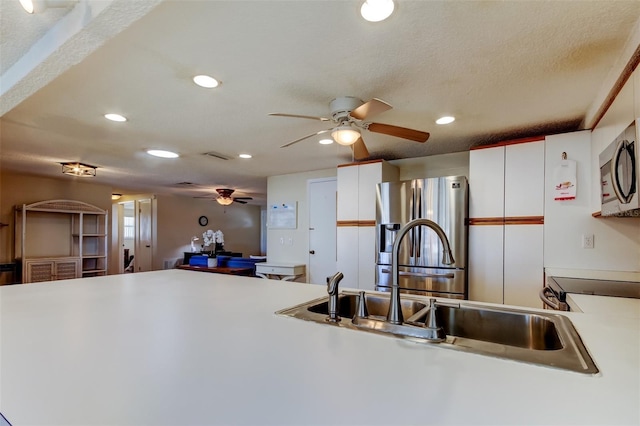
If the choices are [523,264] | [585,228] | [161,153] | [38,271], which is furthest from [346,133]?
[38,271]

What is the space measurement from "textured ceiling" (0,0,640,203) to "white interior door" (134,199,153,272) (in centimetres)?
456

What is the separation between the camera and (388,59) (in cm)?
162

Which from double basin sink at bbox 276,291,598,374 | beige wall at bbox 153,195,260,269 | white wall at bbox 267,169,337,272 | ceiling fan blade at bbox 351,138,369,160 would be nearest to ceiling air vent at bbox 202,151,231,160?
white wall at bbox 267,169,337,272

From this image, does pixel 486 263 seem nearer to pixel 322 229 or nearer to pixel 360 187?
pixel 360 187

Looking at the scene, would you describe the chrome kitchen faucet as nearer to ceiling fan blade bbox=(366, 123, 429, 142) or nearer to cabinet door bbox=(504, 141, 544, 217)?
ceiling fan blade bbox=(366, 123, 429, 142)

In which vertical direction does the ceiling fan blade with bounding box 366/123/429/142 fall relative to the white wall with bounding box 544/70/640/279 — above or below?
above

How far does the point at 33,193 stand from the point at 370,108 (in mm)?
5998

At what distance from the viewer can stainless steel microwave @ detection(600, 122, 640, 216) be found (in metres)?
1.36

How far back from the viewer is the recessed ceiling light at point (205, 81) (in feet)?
5.93

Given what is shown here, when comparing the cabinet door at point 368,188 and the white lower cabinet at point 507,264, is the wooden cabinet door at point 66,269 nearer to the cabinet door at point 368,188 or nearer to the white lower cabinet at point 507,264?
the cabinet door at point 368,188

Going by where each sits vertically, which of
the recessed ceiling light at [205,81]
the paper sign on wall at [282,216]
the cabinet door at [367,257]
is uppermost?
the recessed ceiling light at [205,81]

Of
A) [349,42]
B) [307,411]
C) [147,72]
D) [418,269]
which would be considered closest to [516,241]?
[418,269]

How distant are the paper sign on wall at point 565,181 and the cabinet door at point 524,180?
0.33 feet

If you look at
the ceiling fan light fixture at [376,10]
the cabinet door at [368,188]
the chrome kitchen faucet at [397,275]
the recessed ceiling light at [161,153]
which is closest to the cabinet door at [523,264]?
the cabinet door at [368,188]
